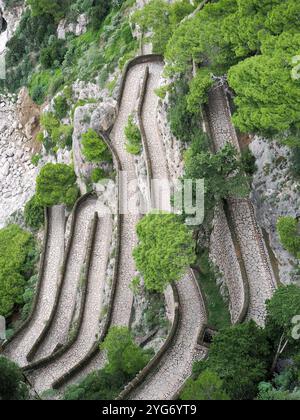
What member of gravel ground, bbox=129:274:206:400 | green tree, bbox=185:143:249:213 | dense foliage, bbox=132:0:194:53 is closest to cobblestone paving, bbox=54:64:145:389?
dense foliage, bbox=132:0:194:53

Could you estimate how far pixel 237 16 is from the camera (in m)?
32.9

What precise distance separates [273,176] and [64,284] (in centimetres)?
1763

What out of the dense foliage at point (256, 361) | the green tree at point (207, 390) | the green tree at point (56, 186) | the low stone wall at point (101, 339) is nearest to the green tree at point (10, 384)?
the low stone wall at point (101, 339)

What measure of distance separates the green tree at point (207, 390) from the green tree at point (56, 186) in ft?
81.8

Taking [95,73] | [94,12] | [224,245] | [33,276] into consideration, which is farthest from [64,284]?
[94,12]

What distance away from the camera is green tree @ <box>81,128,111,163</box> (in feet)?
141

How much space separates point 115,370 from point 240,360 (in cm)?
807

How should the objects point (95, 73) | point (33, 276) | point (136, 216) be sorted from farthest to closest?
point (95, 73) → point (33, 276) → point (136, 216)

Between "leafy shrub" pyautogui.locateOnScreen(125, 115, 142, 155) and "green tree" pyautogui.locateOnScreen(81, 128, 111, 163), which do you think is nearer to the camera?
"leafy shrub" pyautogui.locateOnScreen(125, 115, 142, 155)

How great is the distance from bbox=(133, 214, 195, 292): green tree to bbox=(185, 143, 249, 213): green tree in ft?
8.62

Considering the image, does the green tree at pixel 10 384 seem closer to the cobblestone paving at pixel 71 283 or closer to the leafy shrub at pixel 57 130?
the cobblestone paving at pixel 71 283

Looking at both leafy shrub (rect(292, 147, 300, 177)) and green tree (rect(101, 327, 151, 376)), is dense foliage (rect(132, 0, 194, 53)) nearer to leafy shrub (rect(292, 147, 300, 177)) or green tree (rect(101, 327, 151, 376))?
leafy shrub (rect(292, 147, 300, 177))

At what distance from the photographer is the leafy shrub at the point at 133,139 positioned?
135ft
